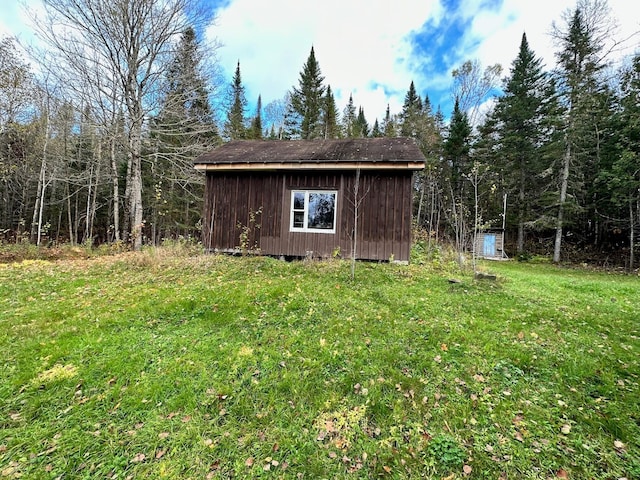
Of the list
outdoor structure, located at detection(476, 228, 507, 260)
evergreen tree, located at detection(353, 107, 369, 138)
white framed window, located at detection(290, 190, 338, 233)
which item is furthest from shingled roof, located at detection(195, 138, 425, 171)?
evergreen tree, located at detection(353, 107, 369, 138)

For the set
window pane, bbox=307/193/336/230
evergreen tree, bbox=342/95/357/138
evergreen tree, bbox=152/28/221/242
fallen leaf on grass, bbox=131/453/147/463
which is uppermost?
evergreen tree, bbox=342/95/357/138

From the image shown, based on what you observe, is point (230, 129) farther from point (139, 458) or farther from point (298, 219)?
point (139, 458)

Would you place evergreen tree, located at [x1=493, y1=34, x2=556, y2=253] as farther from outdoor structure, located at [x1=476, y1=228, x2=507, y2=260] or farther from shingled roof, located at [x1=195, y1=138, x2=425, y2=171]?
shingled roof, located at [x1=195, y1=138, x2=425, y2=171]

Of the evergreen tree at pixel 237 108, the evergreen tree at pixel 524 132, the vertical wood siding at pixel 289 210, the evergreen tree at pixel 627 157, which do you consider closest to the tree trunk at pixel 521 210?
the evergreen tree at pixel 524 132

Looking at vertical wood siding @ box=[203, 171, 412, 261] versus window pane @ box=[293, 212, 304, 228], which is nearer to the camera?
vertical wood siding @ box=[203, 171, 412, 261]

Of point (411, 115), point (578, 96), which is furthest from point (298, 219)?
point (411, 115)

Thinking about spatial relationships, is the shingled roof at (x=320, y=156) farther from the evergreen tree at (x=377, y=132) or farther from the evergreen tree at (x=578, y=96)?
the evergreen tree at (x=377, y=132)

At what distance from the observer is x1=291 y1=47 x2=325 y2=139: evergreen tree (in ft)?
82.6

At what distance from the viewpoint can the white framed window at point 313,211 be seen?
923 cm

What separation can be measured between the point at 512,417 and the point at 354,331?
2.04m

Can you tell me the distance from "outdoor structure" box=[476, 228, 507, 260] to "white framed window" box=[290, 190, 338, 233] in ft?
47.5

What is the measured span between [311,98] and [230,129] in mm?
7737

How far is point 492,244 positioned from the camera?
64.4ft

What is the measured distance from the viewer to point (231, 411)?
2838 mm
